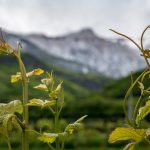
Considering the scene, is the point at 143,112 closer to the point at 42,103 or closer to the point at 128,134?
the point at 128,134

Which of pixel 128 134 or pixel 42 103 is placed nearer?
pixel 128 134

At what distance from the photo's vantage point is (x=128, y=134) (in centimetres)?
100

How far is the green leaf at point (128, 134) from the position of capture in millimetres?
995

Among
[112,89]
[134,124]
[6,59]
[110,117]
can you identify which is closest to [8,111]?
[134,124]

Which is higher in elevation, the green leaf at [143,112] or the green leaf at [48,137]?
the green leaf at [143,112]

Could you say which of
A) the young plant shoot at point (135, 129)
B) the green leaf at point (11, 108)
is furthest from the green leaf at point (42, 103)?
the young plant shoot at point (135, 129)

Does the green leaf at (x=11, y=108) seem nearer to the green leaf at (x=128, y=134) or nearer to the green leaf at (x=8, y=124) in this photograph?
the green leaf at (x=8, y=124)

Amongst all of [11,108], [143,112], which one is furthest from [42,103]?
[143,112]

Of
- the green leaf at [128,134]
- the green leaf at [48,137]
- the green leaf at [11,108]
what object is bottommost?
the green leaf at [48,137]

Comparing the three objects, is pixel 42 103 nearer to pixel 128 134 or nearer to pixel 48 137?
pixel 48 137

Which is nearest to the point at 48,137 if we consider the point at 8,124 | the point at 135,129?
the point at 8,124

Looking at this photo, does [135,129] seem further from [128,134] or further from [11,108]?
[11,108]

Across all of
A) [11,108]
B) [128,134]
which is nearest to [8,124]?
[11,108]

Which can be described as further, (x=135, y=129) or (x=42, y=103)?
(x=42, y=103)
